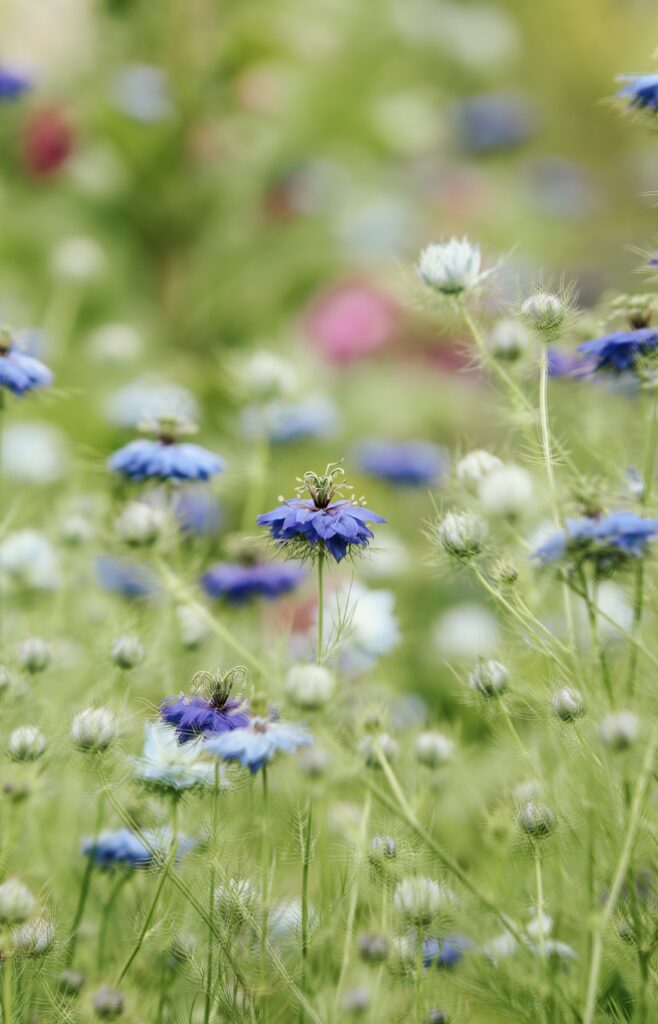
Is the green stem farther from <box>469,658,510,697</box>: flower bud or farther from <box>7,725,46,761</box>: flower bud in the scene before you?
<box>469,658,510,697</box>: flower bud

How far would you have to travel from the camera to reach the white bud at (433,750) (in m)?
0.71

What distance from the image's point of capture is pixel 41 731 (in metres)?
0.70

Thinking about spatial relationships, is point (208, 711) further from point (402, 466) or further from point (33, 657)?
point (402, 466)

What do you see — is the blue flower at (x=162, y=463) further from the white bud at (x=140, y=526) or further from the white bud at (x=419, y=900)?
the white bud at (x=419, y=900)

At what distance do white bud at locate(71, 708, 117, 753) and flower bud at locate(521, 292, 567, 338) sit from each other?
364 millimetres

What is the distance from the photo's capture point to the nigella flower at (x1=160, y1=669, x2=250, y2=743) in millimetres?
585

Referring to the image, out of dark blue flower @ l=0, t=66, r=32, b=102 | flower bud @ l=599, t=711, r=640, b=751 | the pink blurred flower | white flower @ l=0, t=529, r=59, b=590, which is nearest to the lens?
flower bud @ l=599, t=711, r=640, b=751

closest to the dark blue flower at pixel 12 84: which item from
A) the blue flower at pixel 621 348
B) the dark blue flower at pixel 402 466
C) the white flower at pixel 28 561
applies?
the dark blue flower at pixel 402 466

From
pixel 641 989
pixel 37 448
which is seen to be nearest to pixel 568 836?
pixel 641 989

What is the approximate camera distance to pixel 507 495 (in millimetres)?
537

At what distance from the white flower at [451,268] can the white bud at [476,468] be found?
0.14 metres

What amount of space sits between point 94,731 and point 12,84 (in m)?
1.38

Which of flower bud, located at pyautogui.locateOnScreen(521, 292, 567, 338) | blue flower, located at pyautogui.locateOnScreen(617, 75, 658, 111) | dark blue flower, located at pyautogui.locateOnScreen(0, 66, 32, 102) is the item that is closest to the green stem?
flower bud, located at pyautogui.locateOnScreen(521, 292, 567, 338)

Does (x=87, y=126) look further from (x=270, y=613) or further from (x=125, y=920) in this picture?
(x=125, y=920)
